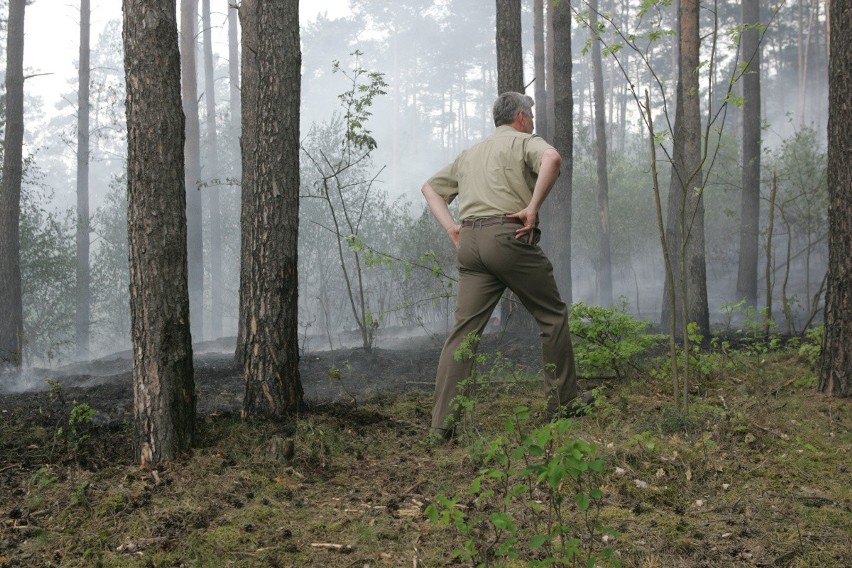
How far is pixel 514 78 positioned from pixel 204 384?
17.3 ft

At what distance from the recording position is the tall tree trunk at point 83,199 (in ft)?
69.8

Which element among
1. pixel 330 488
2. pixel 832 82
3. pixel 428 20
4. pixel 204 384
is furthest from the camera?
pixel 428 20

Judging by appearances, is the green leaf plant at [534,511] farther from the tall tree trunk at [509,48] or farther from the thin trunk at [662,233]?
the tall tree trunk at [509,48]

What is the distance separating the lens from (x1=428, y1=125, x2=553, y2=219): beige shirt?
16.6ft

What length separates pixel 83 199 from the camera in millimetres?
25234

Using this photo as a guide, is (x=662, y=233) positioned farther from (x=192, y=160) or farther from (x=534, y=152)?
(x=192, y=160)

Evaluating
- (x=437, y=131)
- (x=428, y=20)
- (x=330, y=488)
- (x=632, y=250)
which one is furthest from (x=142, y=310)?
(x=437, y=131)

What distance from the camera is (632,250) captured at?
1211 inches

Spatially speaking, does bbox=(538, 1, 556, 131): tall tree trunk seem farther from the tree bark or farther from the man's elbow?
the man's elbow

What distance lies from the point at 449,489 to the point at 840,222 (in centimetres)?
378

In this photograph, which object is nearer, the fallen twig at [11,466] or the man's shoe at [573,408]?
the fallen twig at [11,466]

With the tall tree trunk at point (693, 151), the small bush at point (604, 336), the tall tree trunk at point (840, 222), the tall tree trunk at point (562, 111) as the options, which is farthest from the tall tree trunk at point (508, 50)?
the tall tree trunk at point (840, 222)

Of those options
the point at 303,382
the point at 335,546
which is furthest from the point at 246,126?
the point at 335,546

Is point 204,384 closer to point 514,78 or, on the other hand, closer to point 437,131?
point 514,78
